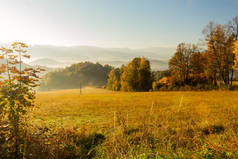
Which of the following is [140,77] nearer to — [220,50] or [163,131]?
[220,50]

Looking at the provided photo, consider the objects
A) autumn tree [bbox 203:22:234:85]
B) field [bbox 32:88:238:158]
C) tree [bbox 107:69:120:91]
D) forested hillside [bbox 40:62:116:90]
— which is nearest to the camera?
field [bbox 32:88:238:158]

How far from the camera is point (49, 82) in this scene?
420 feet

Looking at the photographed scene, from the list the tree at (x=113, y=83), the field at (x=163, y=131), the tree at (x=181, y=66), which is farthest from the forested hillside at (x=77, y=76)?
the field at (x=163, y=131)

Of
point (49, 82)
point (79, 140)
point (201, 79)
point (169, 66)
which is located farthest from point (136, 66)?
point (49, 82)

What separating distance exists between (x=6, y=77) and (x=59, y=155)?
2448 mm

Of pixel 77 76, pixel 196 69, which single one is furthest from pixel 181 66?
pixel 77 76

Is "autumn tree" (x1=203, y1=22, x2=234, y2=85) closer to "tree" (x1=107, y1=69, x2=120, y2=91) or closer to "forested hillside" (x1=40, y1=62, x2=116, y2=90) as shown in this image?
"tree" (x1=107, y1=69, x2=120, y2=91)

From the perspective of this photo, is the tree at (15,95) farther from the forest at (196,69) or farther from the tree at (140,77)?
the tree at (140,77)

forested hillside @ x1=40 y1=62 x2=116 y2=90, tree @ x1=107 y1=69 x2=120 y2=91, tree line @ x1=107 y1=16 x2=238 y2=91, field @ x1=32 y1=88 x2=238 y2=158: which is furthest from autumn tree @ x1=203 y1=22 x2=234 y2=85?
forested hillside @ x1=40 y1=62 x2=116 y2=90

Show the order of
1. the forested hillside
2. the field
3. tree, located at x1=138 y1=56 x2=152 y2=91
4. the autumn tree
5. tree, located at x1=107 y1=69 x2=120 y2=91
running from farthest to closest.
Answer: the forested hillside < tree, located at x1=107 y1=69 x2=120 y2=91 < tree, located at x1=138 y1=56 x2=152 y2=91 < the autumn tree < the field

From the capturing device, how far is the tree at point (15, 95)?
11.3ft

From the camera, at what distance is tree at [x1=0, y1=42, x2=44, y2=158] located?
3441 mm

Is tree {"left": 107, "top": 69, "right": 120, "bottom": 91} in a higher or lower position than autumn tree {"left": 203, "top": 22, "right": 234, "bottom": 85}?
lower

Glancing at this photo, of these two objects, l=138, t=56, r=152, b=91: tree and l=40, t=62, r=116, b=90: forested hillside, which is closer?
l=138, t=56, r=152, b=91: tree
